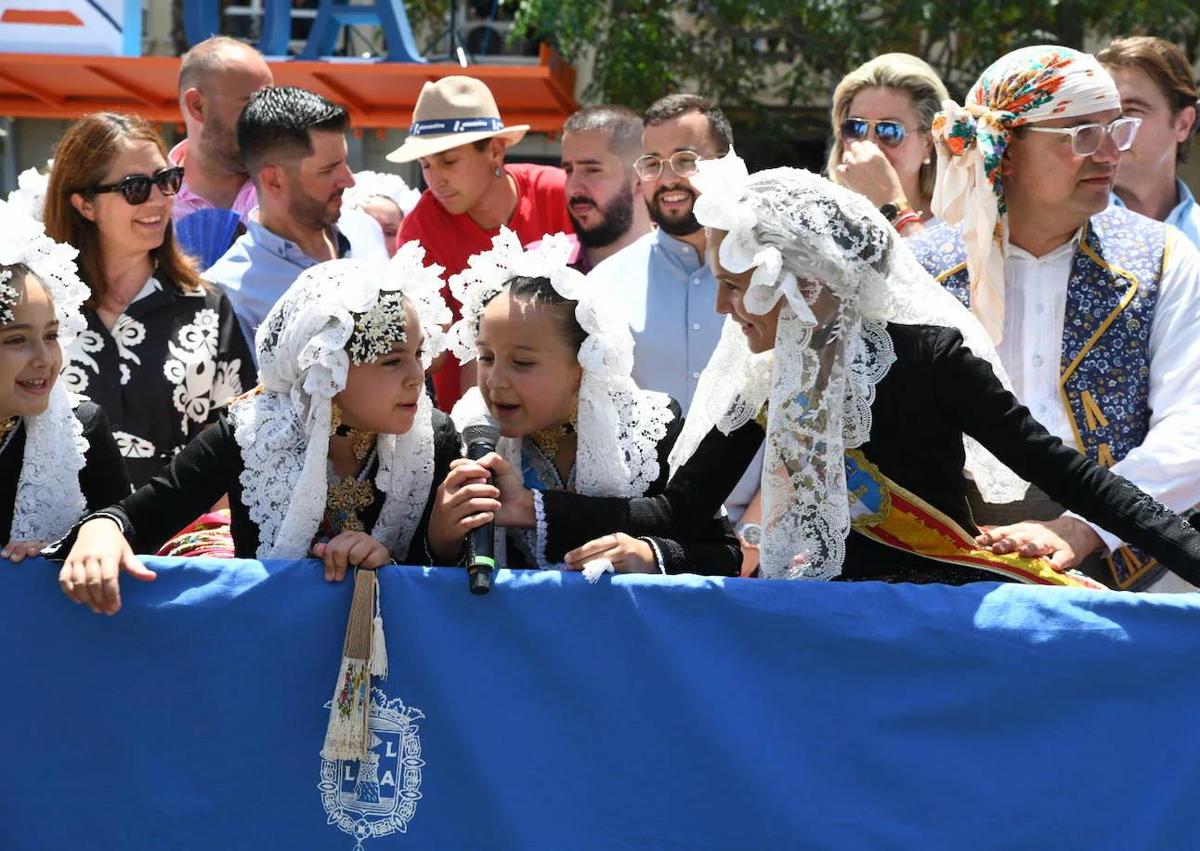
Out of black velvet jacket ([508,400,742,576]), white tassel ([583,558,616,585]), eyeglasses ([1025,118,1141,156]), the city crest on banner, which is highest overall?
eyeglasses ([1025,118,1141,156])

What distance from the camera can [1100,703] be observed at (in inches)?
112

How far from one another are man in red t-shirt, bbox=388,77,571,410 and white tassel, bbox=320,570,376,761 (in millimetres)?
2655

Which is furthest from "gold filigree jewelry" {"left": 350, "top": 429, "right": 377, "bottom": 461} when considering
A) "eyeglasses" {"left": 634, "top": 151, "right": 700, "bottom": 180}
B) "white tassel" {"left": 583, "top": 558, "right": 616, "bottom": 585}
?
"eyeglasses" {"left": 634, "top": 151, "right": 700, "bottom": 180}

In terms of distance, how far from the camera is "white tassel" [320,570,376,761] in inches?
113

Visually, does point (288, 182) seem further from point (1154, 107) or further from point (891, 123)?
point (1154, 107)

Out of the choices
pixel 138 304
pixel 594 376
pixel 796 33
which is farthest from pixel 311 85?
pixel 594 376

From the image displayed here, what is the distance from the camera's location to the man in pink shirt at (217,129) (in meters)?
5.79

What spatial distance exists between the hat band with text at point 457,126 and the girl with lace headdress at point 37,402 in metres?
2.45

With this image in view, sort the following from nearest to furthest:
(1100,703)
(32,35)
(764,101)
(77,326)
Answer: (1100,703)
(77,326)
(32,35)
(764,101)

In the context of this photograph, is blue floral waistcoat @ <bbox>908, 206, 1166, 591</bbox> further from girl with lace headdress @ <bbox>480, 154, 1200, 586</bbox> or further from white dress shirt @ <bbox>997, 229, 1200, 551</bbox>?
girl with lace headdress @ <bbox>480, 154, 1200, 586</bbox>

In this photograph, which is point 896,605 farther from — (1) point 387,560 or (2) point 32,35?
(2) point 32,35

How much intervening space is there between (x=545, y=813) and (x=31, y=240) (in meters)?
1.82

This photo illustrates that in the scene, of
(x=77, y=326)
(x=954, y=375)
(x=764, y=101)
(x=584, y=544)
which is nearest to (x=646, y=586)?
(x=584, y=544)

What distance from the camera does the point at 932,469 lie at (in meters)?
3.32
